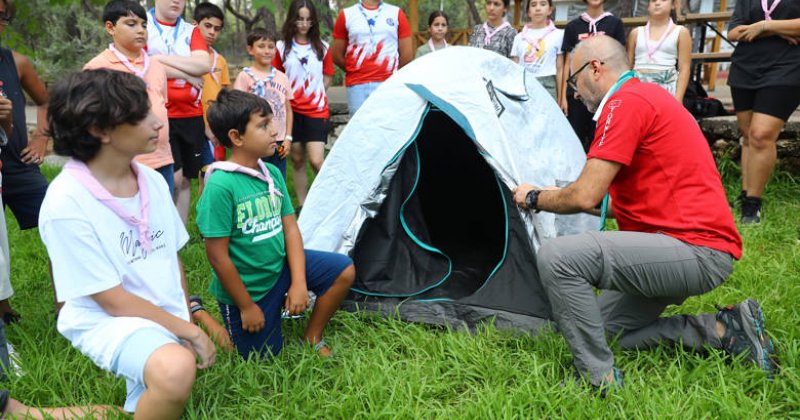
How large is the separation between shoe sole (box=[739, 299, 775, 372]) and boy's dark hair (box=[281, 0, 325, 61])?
335cm

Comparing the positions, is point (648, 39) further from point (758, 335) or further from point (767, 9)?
point (758, 335)

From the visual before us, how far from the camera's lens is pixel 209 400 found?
2.21 metres

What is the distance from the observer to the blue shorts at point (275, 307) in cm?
248

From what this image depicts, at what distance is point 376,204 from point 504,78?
964 millimetres

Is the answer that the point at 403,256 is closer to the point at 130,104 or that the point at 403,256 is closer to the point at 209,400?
Answer: the point at 209,400

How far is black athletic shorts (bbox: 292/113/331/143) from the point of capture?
4.61m

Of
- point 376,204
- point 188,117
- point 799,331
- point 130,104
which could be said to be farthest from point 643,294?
point 188,117

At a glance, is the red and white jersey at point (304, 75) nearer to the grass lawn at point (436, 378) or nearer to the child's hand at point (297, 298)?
the grass lawn at point (436, 378)

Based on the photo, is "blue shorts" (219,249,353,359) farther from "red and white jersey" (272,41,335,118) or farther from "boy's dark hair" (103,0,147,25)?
"red and white jersey" (272,41,335,118)

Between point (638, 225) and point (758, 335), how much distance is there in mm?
624

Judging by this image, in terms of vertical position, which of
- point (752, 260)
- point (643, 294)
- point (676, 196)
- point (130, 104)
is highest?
point (130, 104)

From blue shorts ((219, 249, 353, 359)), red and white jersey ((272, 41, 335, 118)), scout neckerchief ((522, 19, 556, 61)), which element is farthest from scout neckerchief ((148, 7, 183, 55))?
scout neckerchief ((522, 19, 556, 61))

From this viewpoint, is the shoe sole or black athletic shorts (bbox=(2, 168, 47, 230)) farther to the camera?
black athletic shorts (bbox=(2, 168, 47, 230))

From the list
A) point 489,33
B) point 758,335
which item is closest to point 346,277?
point 758,335
